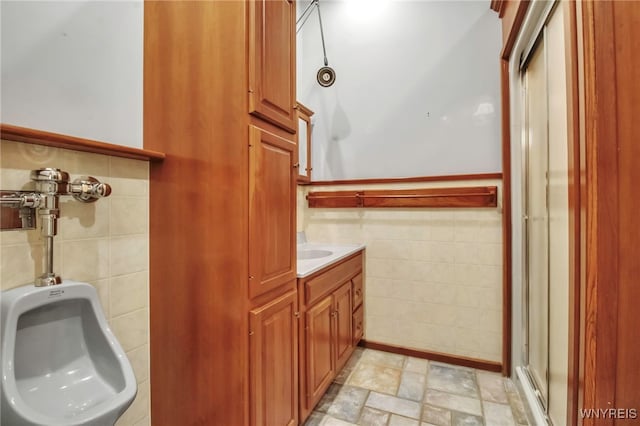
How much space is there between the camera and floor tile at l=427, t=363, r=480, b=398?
6.14 ft

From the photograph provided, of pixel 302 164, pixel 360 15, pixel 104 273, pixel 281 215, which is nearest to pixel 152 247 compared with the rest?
pixel 104 273

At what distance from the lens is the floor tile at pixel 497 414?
5.22 ft

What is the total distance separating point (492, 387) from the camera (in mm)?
1902

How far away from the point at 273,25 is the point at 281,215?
30.7 inches

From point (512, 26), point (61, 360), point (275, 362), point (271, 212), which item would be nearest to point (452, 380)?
point (275, 362)

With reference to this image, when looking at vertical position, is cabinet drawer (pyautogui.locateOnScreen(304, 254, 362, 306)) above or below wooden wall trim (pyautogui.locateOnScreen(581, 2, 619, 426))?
below

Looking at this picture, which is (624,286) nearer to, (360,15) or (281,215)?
(281,215)

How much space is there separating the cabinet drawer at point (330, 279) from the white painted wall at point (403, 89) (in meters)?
0.78

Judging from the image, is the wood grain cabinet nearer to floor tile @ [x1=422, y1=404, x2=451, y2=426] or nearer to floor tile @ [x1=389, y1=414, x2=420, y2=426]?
floor tile @ [x1=389, y1=414, x2=420, y2=426]

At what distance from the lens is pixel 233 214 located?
1.08m

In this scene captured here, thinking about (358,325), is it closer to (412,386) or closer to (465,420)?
(412,386)

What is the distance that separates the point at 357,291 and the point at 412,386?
0.70m

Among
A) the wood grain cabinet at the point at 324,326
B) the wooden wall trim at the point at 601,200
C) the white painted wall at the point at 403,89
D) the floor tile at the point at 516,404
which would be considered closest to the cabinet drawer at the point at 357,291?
the wood grain cabinet at the point at 324,326

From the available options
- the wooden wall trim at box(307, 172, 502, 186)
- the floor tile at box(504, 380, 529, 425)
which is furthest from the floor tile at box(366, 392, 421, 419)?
the wooden wall trim at box(307, 172, 502, 186)
